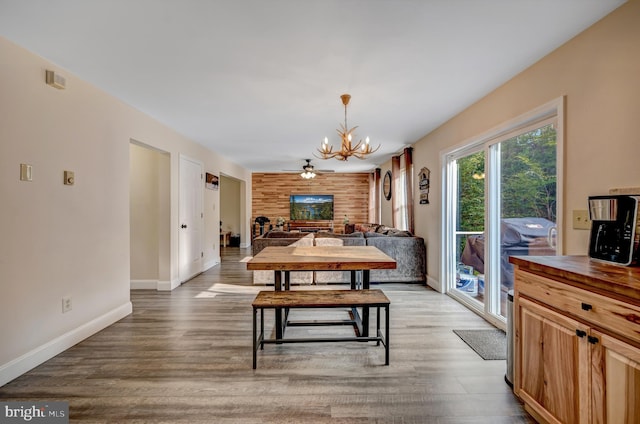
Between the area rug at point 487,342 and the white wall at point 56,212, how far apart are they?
11.5 ft

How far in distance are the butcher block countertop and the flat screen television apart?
8177mm

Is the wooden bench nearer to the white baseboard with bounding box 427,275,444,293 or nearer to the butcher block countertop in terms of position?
the butcher block countertop

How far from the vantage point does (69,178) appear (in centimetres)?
268

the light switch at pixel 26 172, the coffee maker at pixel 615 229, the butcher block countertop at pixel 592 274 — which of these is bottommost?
the butcher block countertop at pixel 592 274

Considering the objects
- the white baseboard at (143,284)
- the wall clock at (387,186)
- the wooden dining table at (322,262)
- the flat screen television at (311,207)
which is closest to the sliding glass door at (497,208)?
the wooden dining table at (322,262)

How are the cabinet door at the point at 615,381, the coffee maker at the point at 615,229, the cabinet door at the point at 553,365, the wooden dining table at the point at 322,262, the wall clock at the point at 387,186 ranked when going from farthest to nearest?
the wall clock at the point at 387,186, the wooden dining table at the point at 322,262, the coffee maker at the point at 615,229, the cabinet door at the point at 553,365, the cabinet door at the point at 615,381

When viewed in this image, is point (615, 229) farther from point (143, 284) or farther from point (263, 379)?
point (143, 284)

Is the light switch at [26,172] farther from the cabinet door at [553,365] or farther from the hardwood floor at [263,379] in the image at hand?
the cabinet door at [553,365]

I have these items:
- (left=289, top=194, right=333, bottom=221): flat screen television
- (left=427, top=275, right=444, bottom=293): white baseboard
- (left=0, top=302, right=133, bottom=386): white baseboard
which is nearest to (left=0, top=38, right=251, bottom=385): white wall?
(left=0, top=302, right=133, bottom=386): white baseboard

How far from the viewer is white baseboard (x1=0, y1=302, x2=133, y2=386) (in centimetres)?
218

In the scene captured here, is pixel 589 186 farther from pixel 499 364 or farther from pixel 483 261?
pixel 483 261

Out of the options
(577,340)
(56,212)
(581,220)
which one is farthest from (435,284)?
(56,212)

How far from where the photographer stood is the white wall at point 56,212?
7.21ft

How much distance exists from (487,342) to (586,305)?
1.67 meters
